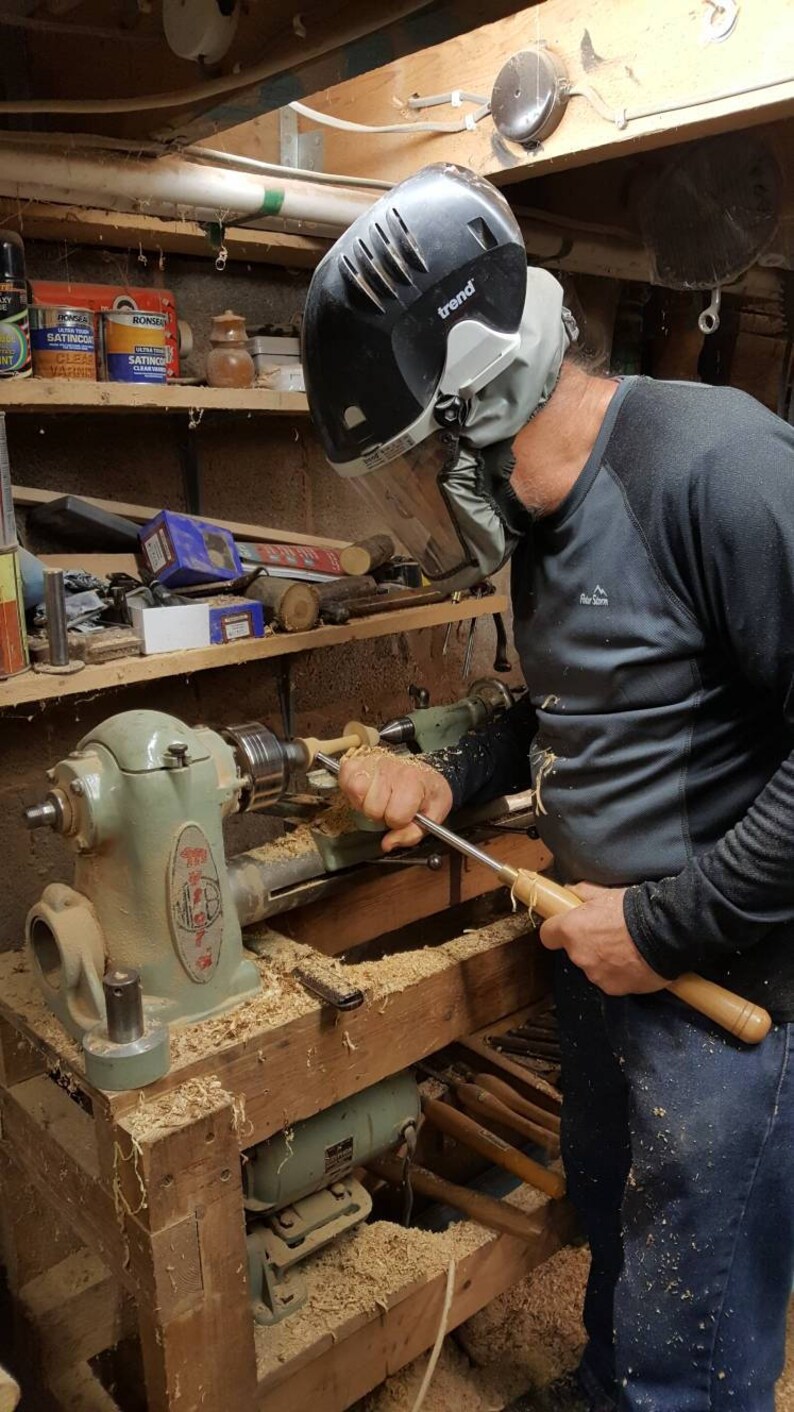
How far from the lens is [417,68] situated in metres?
1.71

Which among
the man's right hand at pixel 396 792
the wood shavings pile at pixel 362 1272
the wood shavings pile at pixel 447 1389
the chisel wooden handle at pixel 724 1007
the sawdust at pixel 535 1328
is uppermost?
the man's right hand at pixel 396 792

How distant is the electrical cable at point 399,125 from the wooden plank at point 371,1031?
1311 millimetres

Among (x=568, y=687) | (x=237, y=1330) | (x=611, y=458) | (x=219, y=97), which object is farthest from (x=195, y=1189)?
(x=219, y=97)

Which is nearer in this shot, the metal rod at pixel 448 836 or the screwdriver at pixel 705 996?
the screwdriver at pixel 705 996

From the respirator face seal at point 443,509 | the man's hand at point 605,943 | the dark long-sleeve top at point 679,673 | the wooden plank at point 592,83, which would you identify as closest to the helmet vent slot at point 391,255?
the respirator face seal at point 443,509

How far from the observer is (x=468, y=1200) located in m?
1.53

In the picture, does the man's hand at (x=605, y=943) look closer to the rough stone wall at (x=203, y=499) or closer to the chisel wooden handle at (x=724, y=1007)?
the chisel wooden handle at (x=724, y=1007)

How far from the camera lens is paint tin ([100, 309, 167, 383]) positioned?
1525 millimetres

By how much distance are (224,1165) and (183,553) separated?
0.96 m

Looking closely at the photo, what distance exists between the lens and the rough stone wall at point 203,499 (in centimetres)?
174

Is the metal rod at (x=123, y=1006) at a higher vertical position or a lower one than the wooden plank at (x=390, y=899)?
higher

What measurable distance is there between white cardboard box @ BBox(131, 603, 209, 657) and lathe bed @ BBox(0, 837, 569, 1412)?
47cm

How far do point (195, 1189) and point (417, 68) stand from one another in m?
1.77

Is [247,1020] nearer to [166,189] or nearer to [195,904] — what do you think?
[195,904]
